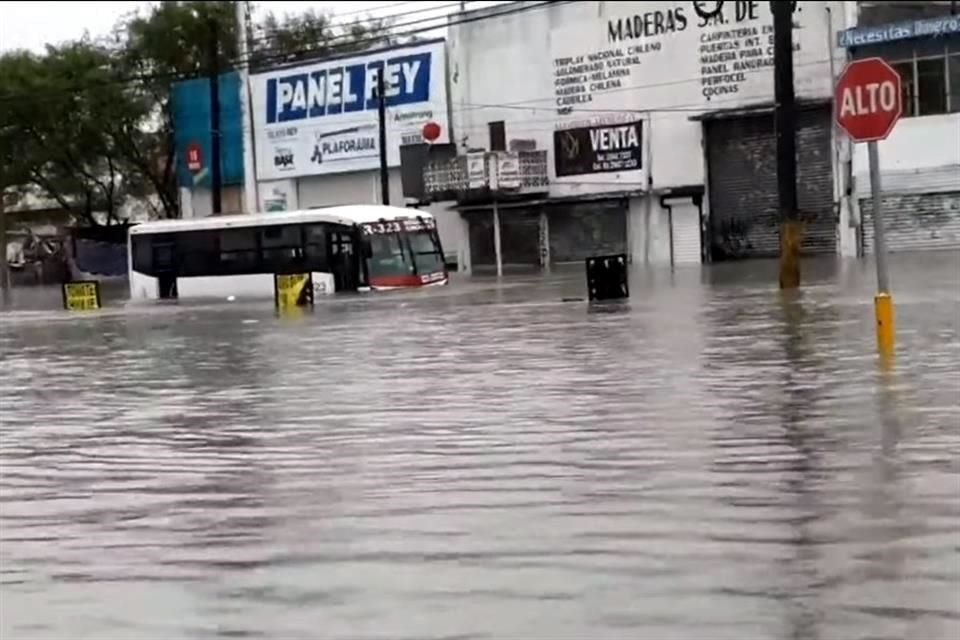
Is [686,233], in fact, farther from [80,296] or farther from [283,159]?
[80,296]

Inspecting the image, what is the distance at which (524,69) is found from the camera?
55.3m

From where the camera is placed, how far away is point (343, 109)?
59.9m

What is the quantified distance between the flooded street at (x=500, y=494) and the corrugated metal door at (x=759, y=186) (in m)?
30.9

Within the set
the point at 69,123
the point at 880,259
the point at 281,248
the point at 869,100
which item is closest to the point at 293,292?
the point at 281,248

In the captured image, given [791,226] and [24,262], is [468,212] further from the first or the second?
[791,226]

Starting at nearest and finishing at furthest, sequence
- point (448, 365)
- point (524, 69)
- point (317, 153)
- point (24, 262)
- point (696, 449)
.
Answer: point (696, 449) → point (448, 365) → point (524, 69) → point (317, 153) → point (24, 262)

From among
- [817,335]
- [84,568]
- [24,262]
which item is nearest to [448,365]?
[817,335]

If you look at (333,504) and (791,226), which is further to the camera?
(791,226)

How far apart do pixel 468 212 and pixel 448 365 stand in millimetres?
41241

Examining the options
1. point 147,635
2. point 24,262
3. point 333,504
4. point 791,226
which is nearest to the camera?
point 147,635

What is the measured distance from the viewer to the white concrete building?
47.9 metres

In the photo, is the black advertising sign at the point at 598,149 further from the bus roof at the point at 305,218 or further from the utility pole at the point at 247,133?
the utility pole at the point at 247,133

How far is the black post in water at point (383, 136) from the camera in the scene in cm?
5356

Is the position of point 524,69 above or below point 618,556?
above
